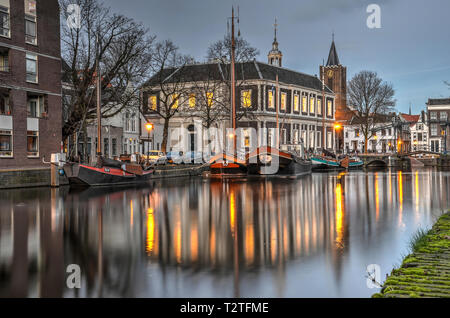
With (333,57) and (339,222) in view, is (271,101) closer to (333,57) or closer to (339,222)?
(333,57)

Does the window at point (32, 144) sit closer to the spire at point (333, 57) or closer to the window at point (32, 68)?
the window at point (32, 68)

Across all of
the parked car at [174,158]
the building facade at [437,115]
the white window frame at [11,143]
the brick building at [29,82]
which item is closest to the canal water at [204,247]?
the white window frame at [11,143]

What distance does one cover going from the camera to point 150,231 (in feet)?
40.2

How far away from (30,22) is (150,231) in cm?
2402

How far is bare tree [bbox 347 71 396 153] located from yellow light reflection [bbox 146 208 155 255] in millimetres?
62188

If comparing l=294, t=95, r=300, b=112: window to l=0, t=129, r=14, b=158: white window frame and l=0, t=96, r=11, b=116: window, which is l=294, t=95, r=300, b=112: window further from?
l=0, t=129, r=14, b=158: white window frame

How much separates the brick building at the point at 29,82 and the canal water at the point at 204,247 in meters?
11.8

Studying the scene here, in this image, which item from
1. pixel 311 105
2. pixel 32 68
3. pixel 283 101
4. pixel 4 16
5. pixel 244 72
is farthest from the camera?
pixel 311 105

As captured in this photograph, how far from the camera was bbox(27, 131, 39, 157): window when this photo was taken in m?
30.4


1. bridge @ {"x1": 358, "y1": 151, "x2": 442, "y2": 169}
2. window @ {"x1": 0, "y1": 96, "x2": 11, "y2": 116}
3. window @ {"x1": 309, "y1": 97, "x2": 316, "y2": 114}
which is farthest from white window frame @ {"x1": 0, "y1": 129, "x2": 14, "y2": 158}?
window @ {"x1": 309, "y1": 97, "x2": 316, "y2": 114}

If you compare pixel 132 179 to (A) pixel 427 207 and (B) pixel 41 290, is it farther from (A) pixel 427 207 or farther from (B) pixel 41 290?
(B) pixel 41 290

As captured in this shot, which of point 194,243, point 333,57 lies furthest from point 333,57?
point 194,243
